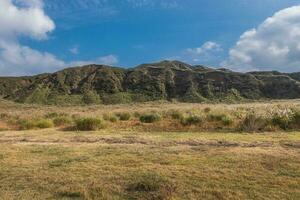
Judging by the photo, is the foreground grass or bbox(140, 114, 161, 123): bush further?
bbox(140, 114, 161, 123): bush

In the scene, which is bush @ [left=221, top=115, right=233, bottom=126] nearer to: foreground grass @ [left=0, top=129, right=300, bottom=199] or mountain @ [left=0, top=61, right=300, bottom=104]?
foreground grass @ [left=0, top=129, right=300, bottom=199]

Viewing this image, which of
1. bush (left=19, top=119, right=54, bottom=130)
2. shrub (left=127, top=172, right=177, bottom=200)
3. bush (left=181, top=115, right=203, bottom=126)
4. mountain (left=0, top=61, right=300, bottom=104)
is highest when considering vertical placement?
mountain (left=0, top=61, right=300, bottom=104)

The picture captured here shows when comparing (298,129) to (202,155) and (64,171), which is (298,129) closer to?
(202,155)

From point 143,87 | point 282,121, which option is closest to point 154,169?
point 282,121

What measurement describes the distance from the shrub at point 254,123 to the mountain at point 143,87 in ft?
305

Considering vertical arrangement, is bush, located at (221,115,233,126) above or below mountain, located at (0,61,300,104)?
below

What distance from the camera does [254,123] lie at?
2205 cm

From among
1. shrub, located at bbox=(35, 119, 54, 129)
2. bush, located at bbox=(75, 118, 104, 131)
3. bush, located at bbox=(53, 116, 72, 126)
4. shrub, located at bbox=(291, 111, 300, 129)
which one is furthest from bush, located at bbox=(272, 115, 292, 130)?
shrub, located at bbox=(35, 119, 54, 129)

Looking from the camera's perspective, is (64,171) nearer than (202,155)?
Yes

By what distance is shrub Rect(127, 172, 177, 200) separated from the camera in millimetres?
9398

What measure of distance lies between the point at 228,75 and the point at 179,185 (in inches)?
5078

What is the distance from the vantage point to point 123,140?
17406 millimetres

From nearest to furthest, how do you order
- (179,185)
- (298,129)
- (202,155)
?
(179,185), (202,155), (298,129)

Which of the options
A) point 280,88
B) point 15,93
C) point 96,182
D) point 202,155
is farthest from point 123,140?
point 15,93
